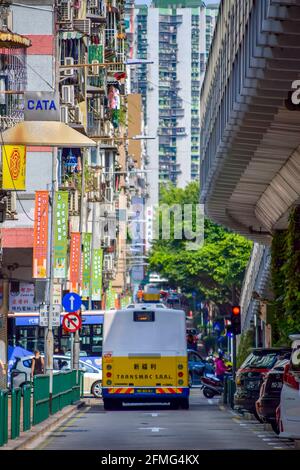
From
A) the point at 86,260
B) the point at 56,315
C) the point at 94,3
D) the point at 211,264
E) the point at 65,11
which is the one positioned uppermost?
the point at 94,3

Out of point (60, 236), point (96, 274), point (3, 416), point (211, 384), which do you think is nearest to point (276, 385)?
point (3, 416)

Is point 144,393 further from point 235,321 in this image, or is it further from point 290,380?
point 290,380

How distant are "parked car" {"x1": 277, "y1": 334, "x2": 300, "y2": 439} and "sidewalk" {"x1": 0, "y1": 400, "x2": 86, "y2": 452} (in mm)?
4288

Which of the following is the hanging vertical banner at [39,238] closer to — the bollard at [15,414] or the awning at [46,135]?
the awning at [46,135]

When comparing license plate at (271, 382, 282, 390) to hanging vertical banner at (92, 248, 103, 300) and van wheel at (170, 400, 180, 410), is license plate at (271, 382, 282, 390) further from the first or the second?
hanging vertical banner at (92, 248, 103, 300)

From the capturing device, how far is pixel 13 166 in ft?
131

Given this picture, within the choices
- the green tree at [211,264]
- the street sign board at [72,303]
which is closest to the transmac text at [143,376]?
the street sign board at [72,303]

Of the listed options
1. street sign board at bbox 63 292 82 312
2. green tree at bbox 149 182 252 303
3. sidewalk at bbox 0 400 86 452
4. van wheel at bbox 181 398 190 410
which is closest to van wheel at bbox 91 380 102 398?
street sign board at bbox 63 292 82 312

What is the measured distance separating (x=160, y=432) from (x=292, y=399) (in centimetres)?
778

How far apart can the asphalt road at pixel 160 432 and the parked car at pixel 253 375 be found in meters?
0.53

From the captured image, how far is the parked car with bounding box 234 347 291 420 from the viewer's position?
35.1 metres

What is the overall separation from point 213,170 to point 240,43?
13018mm
